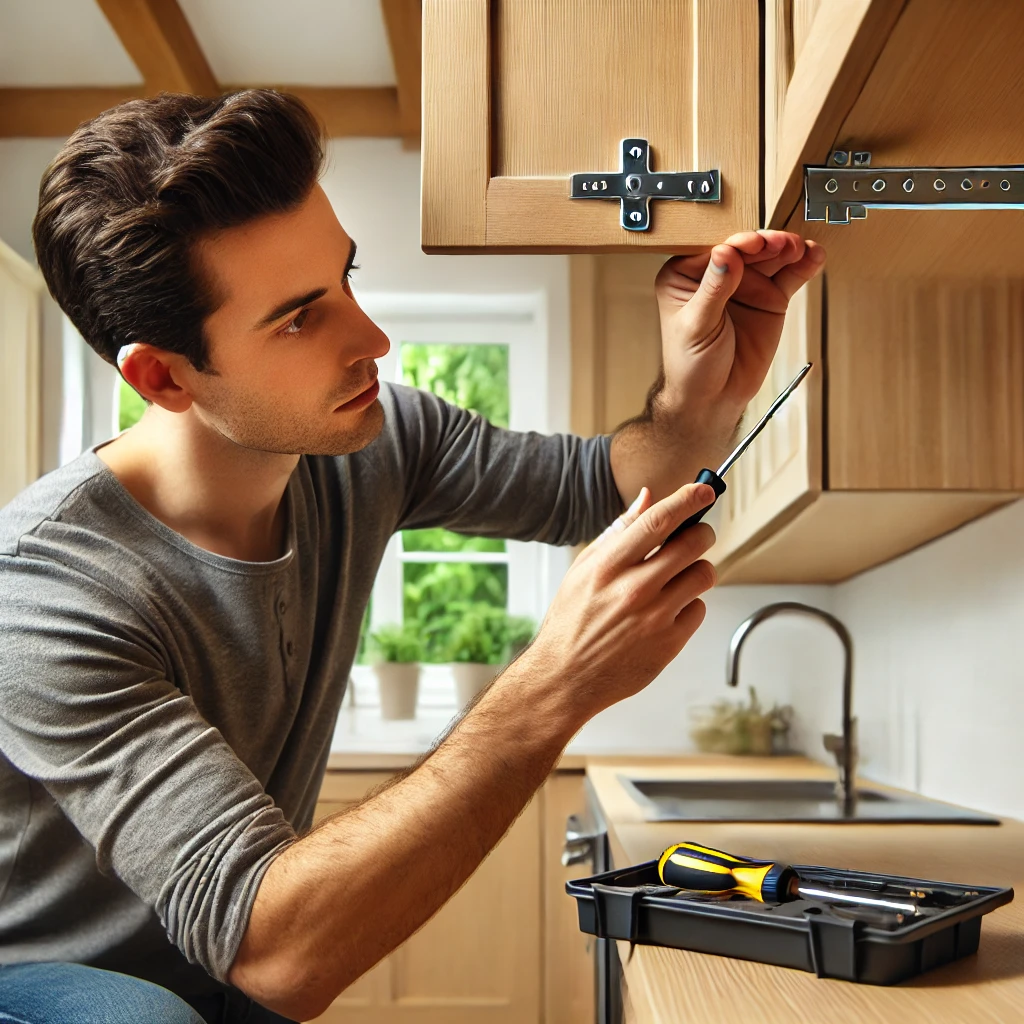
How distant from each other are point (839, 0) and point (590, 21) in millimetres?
321

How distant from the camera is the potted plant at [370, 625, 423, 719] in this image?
312cm

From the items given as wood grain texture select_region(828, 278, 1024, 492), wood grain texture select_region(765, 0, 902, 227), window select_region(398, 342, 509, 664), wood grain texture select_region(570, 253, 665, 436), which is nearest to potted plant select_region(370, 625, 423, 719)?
window select_region(398, 342, 509, 664)

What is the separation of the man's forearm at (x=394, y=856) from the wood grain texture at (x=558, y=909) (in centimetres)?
174

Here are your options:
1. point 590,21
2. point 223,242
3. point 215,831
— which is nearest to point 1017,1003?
point 215,831

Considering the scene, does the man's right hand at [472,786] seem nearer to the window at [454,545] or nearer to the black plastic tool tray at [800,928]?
the black plastic tool tray at [800,928]

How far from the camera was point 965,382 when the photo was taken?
150cm

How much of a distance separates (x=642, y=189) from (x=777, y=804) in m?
1.21

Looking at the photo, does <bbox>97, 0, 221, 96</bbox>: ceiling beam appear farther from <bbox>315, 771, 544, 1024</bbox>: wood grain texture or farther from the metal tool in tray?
the metal tool in tray

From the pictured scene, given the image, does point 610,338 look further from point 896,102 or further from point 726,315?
point 896,102

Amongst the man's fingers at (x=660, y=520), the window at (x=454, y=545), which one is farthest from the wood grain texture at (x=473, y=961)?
the man's fingers at (x=660, y=520)

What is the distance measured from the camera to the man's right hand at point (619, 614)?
0.93 m

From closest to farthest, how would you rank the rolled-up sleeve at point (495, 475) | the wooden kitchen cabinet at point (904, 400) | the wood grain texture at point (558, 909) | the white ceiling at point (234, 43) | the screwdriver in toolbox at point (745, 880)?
the screwdriver in toolbox at point (745, 880), the rolled-up sleeve at point (495, 475), the wooden kitchen cabinet at point (904, 400), the wood grain texture at point (558, 909), the white ceiling at point (234, 43)

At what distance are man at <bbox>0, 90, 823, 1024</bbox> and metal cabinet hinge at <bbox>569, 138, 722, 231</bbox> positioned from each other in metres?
0.06

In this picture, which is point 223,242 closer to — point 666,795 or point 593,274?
point 666,795
